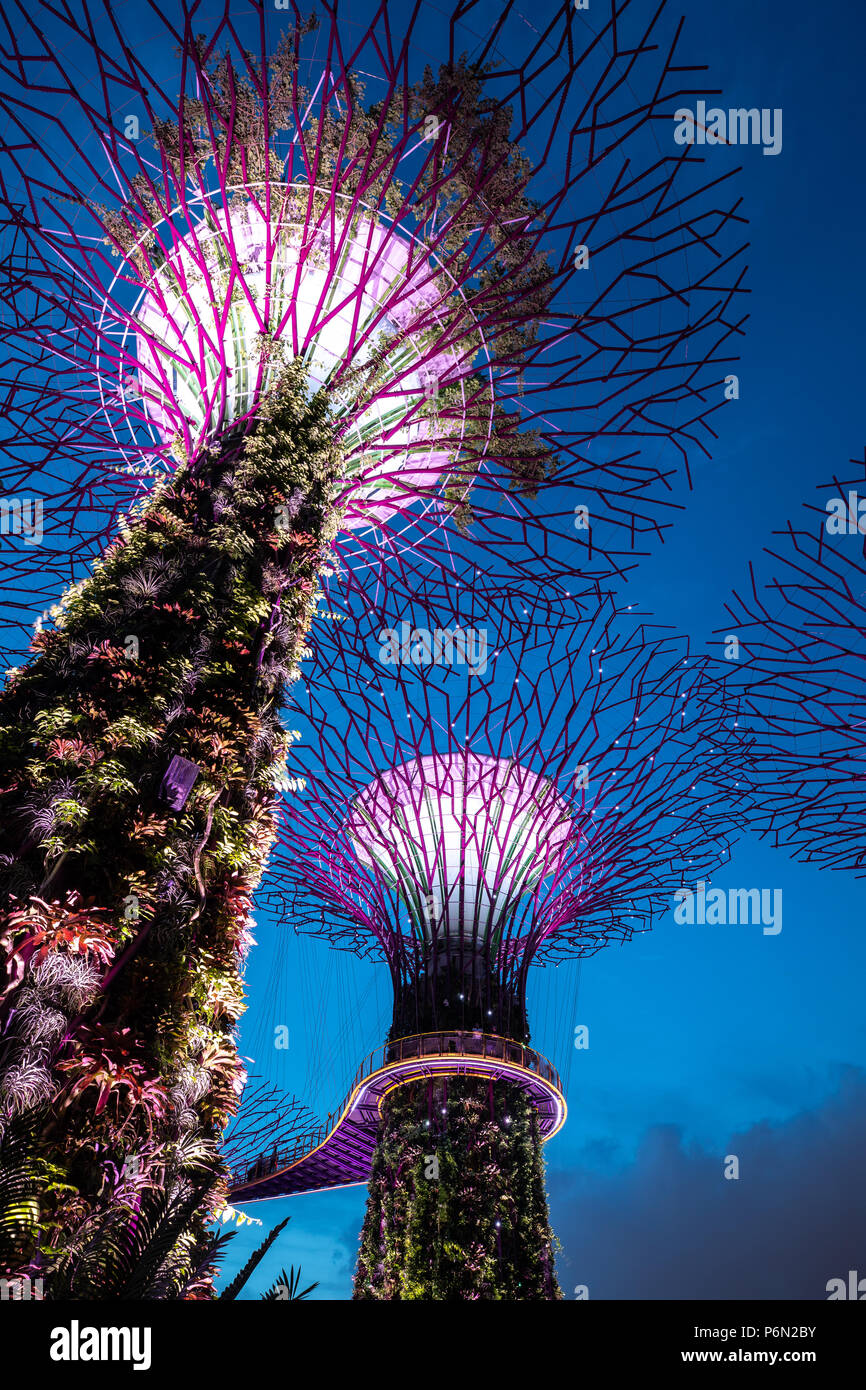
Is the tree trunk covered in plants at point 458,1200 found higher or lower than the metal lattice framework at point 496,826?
lower

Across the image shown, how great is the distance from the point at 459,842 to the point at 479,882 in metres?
1.20

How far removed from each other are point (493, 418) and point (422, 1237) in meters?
16.6

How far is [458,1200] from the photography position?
1864 cm

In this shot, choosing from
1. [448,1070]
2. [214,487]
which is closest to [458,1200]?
[448,1070]

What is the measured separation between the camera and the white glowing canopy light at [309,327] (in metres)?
9.09

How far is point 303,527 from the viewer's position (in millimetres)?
7387

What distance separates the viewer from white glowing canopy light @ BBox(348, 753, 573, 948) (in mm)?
22000

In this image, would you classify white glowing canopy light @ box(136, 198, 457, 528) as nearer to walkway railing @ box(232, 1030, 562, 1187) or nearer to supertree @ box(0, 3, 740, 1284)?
supertree @ box(0, 3, 740, 1284)

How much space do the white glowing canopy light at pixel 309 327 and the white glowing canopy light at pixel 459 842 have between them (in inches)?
487

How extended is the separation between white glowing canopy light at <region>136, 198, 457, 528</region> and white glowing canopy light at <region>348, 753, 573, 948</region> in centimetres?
1238

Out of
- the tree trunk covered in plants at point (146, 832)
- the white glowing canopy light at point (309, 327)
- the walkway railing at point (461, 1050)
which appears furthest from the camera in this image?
the walkway railing at point (461, 1050)

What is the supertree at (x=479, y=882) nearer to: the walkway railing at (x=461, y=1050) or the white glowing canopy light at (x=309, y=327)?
the walkway railing at (x=461, y=1050)

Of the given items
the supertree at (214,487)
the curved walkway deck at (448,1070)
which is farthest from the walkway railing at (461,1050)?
the supertree at (214,487)

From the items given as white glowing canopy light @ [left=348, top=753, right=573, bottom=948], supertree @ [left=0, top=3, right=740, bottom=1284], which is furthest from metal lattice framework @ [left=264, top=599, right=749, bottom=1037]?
supertree @ [left=0, top=3, right=740, bottom=1284]
